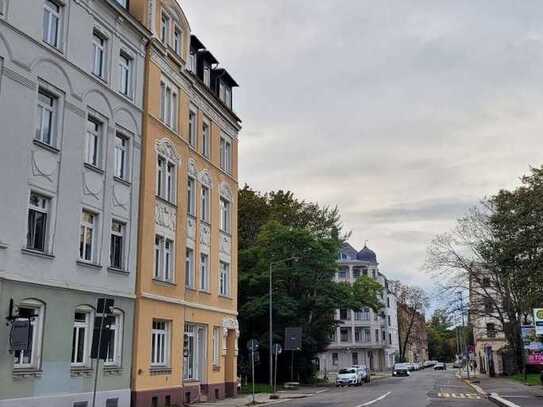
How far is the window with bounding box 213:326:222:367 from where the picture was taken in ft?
109

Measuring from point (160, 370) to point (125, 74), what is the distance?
1221 centimetres

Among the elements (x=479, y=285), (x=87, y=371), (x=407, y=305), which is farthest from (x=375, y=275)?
(x=87, y=371)

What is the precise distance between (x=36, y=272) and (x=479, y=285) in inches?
1926

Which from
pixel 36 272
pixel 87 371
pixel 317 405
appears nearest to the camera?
pixel 36 272

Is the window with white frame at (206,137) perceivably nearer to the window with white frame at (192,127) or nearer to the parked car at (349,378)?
the window with white frame at (192,127)

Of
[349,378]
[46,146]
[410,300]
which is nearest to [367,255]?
[410,300]

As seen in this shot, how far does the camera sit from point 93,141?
23.4m

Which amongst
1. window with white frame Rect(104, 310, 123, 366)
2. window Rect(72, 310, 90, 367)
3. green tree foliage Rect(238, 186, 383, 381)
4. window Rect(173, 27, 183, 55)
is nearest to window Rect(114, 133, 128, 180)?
window with white frame Rect(104, 310, 123, 366)

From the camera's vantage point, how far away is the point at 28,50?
65.0 feet

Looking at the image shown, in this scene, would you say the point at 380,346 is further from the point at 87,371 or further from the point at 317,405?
the point at 87,371

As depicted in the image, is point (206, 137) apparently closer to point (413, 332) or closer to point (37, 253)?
point (37, 253)

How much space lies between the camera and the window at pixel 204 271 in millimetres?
32531

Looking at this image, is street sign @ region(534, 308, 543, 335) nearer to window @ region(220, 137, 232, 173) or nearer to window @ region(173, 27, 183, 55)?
window @ region(220, 137, 232, 173)

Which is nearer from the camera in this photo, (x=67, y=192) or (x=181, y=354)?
(x=67, y=192)
